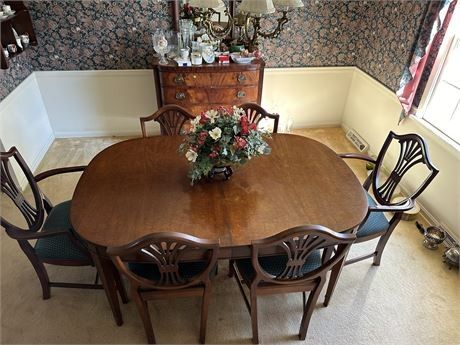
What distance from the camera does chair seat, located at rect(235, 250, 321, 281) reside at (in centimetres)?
169

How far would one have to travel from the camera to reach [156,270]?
166 centimetres

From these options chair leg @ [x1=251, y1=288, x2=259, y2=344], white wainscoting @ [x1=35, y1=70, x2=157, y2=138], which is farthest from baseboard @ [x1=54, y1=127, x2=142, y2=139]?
chair leg @ [x1=251, y1=288, x2=259, y2=344]

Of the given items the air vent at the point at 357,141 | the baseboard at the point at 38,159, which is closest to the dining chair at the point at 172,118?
the baseboard at the point at 38,159

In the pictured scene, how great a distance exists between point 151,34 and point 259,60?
46.8 inches

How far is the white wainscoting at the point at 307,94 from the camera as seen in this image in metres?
3.72

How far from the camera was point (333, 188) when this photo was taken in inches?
70.3

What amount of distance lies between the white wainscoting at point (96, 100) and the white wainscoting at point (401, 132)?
2418 mm

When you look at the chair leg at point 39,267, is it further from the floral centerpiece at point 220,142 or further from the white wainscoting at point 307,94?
the white wainscoting at point 307,94

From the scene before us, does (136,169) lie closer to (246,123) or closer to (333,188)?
(246,123)

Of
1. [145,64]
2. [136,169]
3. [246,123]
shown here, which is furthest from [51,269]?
[145,64]

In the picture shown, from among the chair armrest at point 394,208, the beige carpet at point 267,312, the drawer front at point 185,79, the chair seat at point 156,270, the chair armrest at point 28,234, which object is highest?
the drawer front at point 185,79

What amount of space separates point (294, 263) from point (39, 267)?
58.8 inches

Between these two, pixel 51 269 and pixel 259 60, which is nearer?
pixel 51 269

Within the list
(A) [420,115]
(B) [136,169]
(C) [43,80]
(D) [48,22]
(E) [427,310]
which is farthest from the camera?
(C) [43,80]
